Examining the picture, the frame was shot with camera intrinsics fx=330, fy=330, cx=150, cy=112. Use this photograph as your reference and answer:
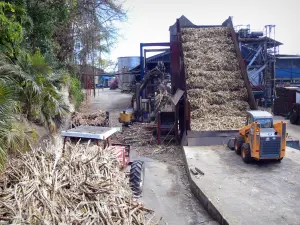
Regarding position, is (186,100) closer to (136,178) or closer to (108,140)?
(108,140)

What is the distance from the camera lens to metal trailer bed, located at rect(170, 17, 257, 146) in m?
A: 11.7

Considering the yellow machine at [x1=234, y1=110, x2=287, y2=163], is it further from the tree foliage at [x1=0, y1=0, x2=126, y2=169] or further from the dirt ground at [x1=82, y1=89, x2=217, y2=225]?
the tree foliage at [x1=0, y1=0, x2=126, y2=169]

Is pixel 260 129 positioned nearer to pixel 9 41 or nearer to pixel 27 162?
pixel 27 162

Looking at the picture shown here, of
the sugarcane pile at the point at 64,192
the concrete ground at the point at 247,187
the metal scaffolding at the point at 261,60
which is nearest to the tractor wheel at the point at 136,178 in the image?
the concrete ground at the point at 247,187

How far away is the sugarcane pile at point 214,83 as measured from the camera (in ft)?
41.3

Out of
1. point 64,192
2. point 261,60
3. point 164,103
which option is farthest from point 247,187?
point 261,60

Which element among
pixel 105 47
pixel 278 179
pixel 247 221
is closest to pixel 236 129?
pixel 278 179

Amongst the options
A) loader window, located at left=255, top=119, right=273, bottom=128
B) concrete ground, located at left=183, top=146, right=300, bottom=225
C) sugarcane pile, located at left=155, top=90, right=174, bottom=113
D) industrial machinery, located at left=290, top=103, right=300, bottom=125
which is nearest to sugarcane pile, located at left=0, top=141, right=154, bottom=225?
concrete ground, located at left=183, top=146, right=300, bottom=225

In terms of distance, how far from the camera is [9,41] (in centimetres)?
1045

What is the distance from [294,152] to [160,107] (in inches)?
252

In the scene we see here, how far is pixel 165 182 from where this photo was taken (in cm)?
952

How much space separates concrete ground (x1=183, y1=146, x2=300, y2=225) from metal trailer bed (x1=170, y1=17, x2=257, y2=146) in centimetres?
69

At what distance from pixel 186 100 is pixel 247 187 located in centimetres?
515

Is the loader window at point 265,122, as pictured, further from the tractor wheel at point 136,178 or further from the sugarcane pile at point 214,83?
the tractor wheel at point 136,178
